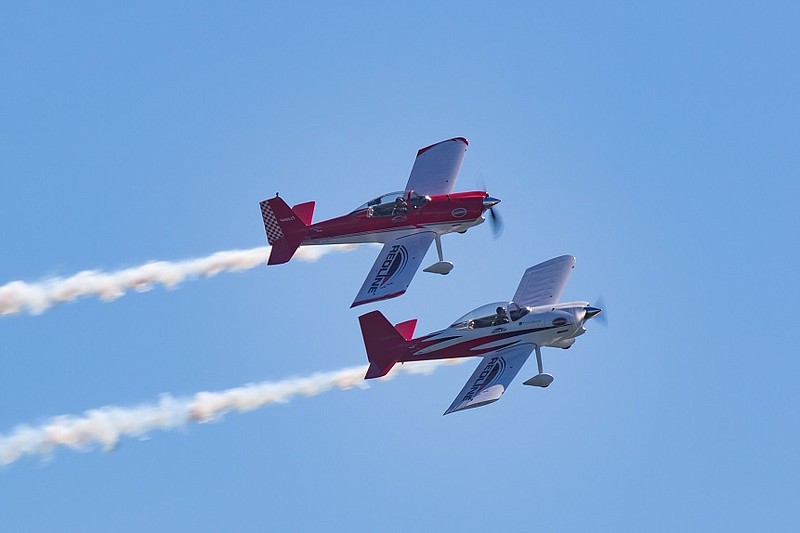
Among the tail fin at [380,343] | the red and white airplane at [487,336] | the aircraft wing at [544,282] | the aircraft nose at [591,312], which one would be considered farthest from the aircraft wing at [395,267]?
the aircraft nose at [591,312]

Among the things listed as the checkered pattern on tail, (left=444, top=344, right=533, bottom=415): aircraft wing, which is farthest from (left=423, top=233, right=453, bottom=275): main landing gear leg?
the checkered pattern on tail

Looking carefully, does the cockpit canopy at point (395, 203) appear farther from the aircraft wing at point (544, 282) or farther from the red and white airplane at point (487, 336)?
the red and white airplane at point (487, 336)

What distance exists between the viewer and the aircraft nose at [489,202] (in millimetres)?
63000

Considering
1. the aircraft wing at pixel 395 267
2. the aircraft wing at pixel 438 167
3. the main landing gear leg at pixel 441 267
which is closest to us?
the aircraft wing at pixel 395 267

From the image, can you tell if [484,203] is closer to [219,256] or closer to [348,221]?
[348,221]

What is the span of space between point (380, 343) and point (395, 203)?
5858mm

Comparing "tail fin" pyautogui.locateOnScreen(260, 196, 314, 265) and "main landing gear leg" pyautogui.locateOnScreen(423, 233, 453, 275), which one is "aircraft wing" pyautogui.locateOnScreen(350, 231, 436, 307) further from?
"tail fin" pyautogui.locateOnScreen(260, 196, 314, 265)

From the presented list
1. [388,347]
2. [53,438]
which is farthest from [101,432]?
[388,347]

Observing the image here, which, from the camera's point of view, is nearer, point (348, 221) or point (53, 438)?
point (53, 438)

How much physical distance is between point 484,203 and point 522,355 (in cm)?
661

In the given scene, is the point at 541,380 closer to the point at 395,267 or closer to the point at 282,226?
the point at 395,267

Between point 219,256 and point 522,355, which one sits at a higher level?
point 219,256

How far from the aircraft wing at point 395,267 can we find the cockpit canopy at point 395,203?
885 mm

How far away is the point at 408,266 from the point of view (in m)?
61.2
